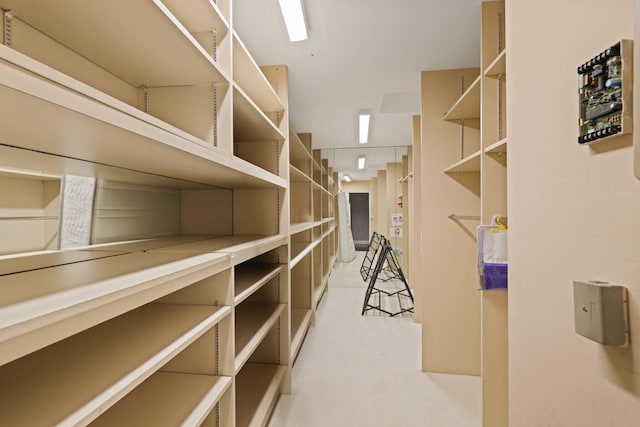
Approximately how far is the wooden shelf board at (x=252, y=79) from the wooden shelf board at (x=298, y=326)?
6.62 ft

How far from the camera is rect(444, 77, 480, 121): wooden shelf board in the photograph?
2002mm

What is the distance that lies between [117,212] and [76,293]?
1019 millimetres

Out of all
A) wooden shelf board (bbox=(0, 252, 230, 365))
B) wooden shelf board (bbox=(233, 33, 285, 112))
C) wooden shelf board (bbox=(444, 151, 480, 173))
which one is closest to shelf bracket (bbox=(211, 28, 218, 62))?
wooden shelf board (bbox=(233, 33, 285, 112))

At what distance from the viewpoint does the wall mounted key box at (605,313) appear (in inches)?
24.6

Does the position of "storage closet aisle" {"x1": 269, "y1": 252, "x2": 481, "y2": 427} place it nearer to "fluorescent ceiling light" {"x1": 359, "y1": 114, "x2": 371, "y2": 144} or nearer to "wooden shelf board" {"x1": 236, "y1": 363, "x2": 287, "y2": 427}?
"wooden shelf board" {"x1": 236, "y1": 363, "x2": 287, "y2": 427}

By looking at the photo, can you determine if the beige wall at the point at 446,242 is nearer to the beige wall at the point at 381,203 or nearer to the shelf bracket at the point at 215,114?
the shelf bracket at the point at 215,114

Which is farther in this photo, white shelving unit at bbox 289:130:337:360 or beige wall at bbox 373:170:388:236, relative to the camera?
beige wall at bbox 373:170:388:236

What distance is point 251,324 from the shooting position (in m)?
2.00

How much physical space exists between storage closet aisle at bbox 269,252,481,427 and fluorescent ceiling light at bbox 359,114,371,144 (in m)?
2.45

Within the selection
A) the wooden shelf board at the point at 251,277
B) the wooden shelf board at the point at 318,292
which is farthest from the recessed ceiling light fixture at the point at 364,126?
the wooden shelf board at the point at 318,292

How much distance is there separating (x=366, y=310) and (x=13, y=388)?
12.2ft

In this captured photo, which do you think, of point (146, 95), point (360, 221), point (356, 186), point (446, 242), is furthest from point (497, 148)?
point (356, 186)

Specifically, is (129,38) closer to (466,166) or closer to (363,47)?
(363,47)

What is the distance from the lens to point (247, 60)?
1668 mm
